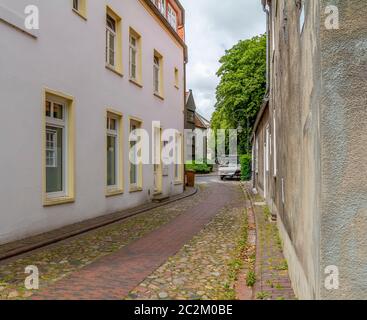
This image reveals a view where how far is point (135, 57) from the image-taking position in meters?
14.8

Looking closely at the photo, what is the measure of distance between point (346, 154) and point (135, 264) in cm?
424

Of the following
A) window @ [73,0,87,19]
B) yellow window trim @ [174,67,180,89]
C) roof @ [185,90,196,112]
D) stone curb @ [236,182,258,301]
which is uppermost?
roof @ [185,90,196,112]

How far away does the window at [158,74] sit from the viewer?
17166 millimetres

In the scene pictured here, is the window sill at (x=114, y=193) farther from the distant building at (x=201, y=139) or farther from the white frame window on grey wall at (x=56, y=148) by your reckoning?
the distant building at (x=201, y=139)

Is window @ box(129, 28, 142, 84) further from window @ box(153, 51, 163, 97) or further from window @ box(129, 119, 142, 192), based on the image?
window @ box(153, 51, 163, 97)

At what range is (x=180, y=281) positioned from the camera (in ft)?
17.7

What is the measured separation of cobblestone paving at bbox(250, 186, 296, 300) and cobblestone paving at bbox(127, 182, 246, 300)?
41 cm

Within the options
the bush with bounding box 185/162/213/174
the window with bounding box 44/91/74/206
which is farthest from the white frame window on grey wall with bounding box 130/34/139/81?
the bush with bounding box 185/162/213/174

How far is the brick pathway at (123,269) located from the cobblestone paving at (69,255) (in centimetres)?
20

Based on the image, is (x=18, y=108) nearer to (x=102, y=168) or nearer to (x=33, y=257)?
(x=33, y=257)

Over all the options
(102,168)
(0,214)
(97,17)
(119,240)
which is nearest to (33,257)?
(0,214)

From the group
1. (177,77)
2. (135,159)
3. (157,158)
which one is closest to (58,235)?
(135,159)

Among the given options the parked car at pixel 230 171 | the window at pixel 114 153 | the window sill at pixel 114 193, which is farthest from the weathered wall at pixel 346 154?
the parked car at pixel 230 171

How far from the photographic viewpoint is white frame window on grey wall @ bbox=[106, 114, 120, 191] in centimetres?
1234
